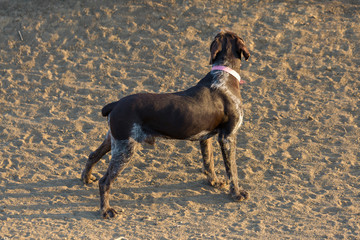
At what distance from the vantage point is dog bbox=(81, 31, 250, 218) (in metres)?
6.38

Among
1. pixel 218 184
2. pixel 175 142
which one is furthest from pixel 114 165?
pixel 175 142

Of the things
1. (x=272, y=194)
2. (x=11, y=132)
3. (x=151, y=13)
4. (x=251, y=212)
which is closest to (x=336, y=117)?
(x=272, y=194)

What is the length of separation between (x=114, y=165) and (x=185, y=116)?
116cm

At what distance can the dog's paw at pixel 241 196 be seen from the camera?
7.05 meters

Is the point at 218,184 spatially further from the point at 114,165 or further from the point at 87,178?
the point at 87,178

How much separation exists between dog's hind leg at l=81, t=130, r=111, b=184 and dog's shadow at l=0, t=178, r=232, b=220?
11 cm

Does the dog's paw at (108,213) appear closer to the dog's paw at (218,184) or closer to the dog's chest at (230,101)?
the dog's paw at (218,184)

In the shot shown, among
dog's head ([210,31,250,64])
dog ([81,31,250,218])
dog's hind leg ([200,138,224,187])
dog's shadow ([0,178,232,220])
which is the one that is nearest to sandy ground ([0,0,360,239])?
dog's shadow ([0,178,232,220])

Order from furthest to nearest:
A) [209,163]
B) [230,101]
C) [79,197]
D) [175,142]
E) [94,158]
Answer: [175,142]
[209,163]
[94,158]
[79,197]
[230,101]

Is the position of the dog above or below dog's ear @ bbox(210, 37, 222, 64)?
below

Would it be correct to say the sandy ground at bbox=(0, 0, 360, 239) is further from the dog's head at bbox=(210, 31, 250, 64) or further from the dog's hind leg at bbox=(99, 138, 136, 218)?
the dog's head at bbox=(210, 31, 250, 64)

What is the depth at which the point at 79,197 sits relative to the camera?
717 cm

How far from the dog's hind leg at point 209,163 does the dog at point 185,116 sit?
38cm

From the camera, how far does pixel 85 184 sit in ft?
24.5
